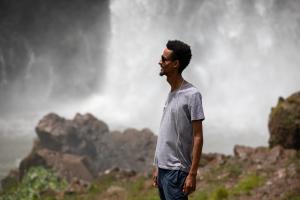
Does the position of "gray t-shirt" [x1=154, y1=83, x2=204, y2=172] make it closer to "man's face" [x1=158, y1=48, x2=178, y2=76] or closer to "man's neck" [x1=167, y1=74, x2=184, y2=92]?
"man's neck" [x1=167, y1=74, x2=184, y2=92]

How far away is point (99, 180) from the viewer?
20656 mm

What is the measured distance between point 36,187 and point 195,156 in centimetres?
1680

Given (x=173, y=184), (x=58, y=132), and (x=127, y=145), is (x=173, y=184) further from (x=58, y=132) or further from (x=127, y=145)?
(x=127, y=145)

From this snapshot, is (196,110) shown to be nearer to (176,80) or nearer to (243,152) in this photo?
(176,80)

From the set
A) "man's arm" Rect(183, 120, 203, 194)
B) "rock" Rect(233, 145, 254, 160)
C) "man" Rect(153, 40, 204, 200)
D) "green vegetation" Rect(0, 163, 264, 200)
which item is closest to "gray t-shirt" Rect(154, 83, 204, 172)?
"man" Rect(153, 40, 204, 200)

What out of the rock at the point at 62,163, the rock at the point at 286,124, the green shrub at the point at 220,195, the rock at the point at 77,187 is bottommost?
the green shrub at the point at 220,195

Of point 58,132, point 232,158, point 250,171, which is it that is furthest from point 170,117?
point 58,132

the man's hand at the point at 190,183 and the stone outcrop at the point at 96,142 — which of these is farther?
the stone outcrop at the point at 96,142

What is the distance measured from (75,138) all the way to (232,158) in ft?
257

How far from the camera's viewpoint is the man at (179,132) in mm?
5359

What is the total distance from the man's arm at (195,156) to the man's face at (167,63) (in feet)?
2.18

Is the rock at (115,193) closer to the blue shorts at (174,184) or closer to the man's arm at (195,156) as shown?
the blue shorts at (174,184)

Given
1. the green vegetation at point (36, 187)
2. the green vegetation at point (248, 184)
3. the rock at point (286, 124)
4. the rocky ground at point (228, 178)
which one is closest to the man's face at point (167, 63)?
the rocky ground at point (228, 178)

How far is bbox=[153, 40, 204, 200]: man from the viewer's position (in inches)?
211
